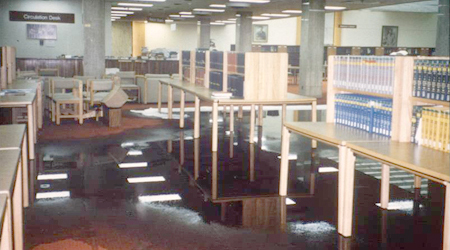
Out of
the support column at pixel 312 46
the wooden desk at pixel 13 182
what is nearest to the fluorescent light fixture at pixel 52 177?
the wooden desk at pixel 13 182

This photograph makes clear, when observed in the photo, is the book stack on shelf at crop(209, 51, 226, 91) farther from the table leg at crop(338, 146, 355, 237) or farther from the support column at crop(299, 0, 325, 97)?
the support column at crop(299, 0, 325, 97)

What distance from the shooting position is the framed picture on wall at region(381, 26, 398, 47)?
2878cm

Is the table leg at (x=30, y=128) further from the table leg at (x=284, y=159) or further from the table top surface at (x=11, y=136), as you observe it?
the table leg at (x=284, y=159)

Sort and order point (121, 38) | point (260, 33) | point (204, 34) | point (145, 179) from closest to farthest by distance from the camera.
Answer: point (145, 179), point (204, 34), point (121, 38), point (260, 33)

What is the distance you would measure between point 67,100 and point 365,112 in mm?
6202

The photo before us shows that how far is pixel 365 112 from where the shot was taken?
4.21m

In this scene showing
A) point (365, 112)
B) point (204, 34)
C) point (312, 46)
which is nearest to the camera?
point (365, 112)

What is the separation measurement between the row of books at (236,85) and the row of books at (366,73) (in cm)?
236

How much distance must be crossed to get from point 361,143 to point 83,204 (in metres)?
2.41

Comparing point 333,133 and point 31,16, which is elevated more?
point 31,16

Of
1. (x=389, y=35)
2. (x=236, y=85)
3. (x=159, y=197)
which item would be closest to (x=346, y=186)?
(x=159, y=197)

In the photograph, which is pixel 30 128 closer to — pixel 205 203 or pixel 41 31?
pixel 205 203

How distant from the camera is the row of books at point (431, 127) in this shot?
3387 millimetres

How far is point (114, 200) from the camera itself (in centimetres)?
459
